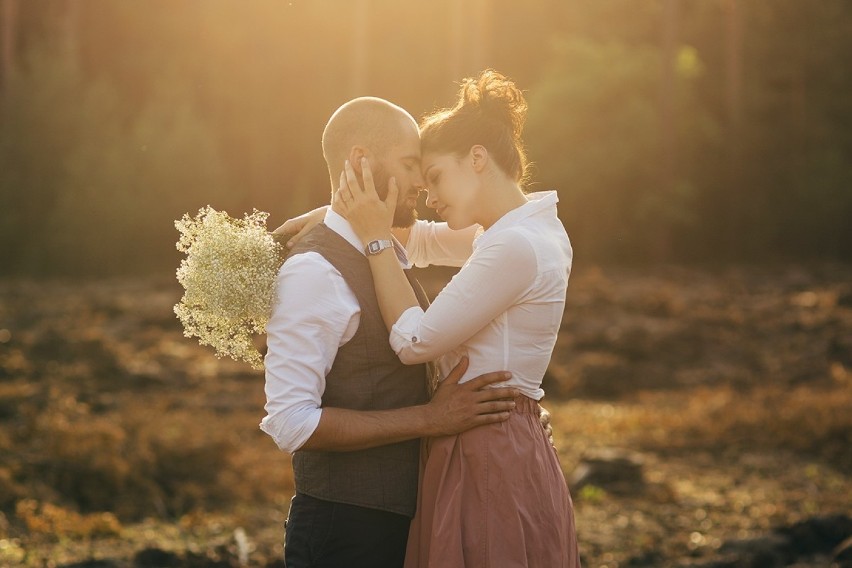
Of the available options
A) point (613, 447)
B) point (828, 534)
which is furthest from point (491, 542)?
point (613, 447)

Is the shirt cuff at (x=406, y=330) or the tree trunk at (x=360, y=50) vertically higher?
the tree trunk at (x=360, y=50)

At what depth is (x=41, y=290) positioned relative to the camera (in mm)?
24266

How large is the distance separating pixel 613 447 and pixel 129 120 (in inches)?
1040

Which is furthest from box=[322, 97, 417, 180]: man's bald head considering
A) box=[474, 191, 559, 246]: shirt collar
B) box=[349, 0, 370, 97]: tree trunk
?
box=[349, 0, 370, 97]: tree trunk

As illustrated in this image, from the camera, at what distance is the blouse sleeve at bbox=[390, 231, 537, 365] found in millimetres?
2924

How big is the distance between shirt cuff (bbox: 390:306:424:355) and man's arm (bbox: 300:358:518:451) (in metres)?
0.18

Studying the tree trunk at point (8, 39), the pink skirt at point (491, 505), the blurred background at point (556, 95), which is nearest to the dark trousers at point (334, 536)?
the pink skirt at point (491, 505)

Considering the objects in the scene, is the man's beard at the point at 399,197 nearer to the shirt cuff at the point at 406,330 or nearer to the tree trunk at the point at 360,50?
the shirt cuff at the point at 406,330

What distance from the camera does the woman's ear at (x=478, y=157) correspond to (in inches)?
124

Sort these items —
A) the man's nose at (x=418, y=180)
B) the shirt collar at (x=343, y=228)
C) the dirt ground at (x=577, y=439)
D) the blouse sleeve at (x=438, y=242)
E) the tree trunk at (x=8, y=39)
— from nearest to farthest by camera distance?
the shirt collar at (x=343, y=228) < the man's nose at (x=418, y=180) < the blouse sleeve at (x=438, y=242) < the dirt ground at (x=577, y=439) < the tree trunk at (x=8, y=39)

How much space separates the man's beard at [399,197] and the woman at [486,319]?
0.11 feet

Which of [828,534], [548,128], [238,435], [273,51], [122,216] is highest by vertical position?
[273,51]

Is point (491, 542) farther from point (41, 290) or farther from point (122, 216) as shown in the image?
point (122, 216)

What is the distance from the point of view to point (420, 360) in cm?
297
